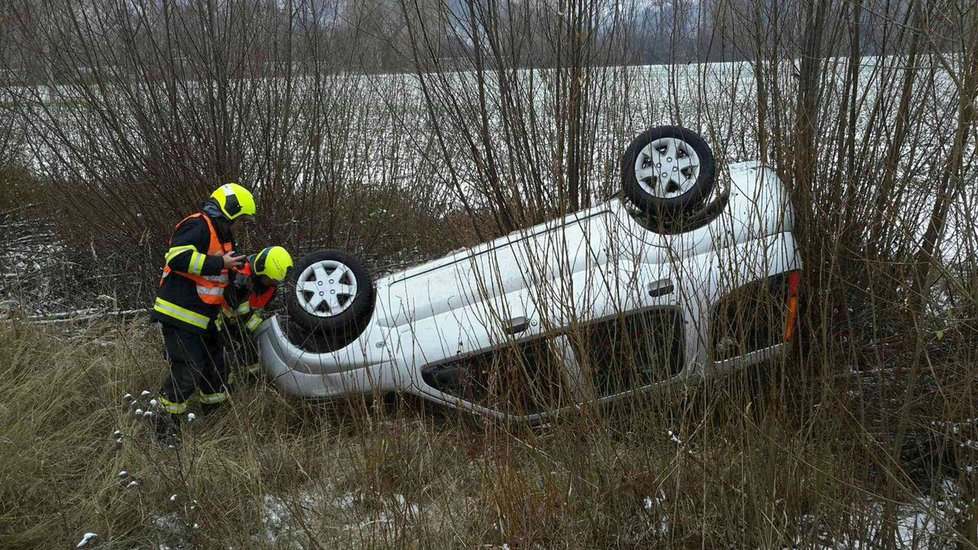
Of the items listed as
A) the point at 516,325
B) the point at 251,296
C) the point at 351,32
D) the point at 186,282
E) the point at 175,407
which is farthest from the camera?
the point at 351,32

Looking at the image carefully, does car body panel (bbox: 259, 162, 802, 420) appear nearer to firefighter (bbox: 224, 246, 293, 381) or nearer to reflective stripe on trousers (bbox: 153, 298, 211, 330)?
firefighter (bbox: 224, 246, 293, 381)

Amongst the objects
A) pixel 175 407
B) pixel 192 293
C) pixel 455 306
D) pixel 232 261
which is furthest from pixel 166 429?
pixel 455 306

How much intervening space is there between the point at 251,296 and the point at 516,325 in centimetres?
188

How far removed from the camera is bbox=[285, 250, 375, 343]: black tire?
179 inches

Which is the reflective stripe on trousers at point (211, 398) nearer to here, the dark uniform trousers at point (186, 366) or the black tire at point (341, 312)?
the dark uniform trousers at point (186, 366)

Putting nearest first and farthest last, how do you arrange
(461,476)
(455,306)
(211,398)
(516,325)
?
(461,476) < (516,325) < (455,306) < (211,398)

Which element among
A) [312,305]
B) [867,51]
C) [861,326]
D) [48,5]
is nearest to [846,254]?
[861,326]

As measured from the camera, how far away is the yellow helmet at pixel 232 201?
4.65 metres

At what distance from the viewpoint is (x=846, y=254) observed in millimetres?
4336

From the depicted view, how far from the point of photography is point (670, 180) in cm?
421

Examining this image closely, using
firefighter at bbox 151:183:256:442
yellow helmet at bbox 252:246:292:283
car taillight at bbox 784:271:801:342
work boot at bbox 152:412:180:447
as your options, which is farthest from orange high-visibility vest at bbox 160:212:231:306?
car taillight at bbox 784:271:801:342

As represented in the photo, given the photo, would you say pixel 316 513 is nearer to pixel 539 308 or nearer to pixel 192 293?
pixel 539 308

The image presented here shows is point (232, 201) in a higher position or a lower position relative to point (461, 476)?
higher

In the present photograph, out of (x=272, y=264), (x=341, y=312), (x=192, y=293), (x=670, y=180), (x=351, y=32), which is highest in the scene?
(x=351, y=32)
